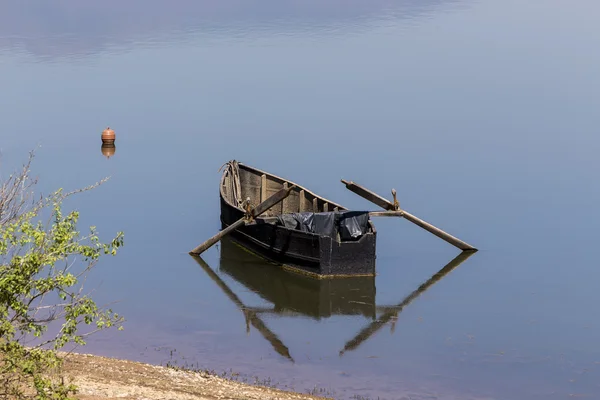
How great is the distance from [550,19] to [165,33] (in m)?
31.8

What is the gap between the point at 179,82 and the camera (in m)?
64.1

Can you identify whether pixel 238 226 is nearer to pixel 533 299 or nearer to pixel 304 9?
pixel 533 299

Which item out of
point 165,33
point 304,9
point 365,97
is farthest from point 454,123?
point 304,9

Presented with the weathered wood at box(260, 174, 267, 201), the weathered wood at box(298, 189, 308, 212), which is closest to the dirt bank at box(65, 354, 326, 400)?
the weathered wood at box(298, 189, 308, 212)

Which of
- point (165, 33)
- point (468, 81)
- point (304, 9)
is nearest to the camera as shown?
point (468, 81)

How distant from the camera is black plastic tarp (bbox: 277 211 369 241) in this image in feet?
100

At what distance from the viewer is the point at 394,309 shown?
2914 centimetres

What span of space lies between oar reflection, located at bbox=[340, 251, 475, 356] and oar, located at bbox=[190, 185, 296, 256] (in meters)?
4.35

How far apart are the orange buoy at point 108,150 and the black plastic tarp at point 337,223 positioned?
735 inches

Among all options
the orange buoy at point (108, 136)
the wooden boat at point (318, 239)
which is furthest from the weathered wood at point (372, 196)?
the orange buoy at point (108, 136)

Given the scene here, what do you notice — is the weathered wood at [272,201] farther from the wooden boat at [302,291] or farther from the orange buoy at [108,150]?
the orange buoy at [108,150]

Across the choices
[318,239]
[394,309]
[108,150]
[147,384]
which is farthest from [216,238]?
[108,150]

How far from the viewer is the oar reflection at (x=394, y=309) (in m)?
26.7

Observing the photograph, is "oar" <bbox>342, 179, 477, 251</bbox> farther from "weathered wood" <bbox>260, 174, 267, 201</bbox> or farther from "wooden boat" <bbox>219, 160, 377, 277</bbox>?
"weathered wood" <bbox>260, 174, 267, 201</bbox>
